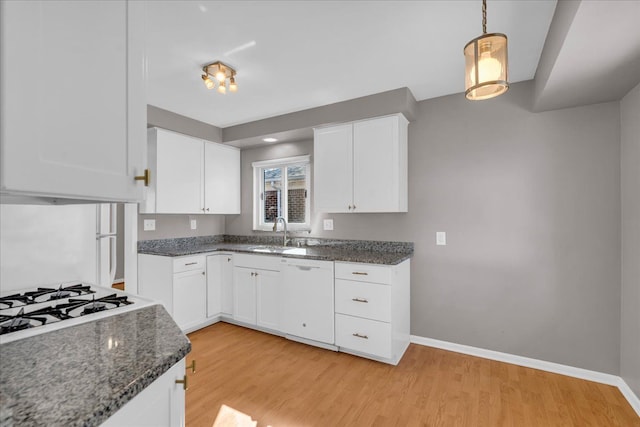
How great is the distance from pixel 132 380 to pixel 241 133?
3357 mm

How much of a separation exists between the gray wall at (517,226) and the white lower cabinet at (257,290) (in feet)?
4.14

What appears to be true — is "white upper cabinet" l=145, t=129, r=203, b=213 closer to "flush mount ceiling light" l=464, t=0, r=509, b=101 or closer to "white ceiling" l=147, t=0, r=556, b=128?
"white ceiling" l=147, t=0, r=556, b=128

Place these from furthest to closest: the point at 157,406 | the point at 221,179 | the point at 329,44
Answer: the point at 221,179 < the point at 329,44 < the point at 157,406

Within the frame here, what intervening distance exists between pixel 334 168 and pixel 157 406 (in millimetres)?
2517

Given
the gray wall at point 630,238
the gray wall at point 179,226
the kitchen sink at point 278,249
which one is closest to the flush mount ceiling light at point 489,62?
the gray wall at point 630,238

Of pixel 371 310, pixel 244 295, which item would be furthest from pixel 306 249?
pixel 371 310

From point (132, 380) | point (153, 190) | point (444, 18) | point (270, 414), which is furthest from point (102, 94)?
point (153, 190)

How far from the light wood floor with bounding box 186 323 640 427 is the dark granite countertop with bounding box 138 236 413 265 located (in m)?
0.87

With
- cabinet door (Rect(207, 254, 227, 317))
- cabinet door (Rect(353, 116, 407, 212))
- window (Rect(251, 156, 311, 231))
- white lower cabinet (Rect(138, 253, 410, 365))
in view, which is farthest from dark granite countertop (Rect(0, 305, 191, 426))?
window (Rect(251, 156, 311, 231))

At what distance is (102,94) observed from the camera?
77cm

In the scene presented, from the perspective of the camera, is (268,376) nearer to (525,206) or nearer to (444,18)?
(525,206)

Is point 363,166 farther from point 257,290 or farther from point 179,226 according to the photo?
point 179,226

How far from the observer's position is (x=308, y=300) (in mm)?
2811

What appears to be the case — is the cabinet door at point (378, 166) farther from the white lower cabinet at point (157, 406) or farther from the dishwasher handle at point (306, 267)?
the white lower cabinet at point (157, 406)
